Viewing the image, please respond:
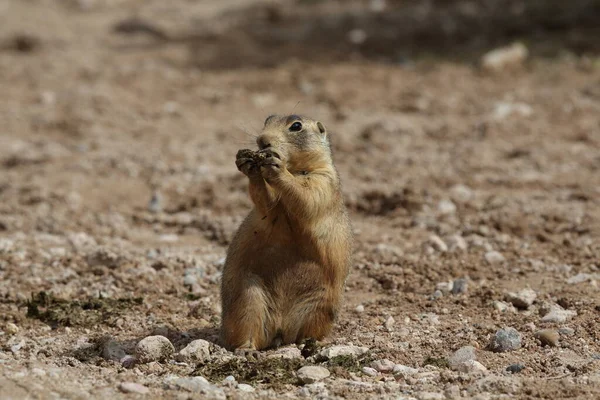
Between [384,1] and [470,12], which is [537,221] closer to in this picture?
[470,12]

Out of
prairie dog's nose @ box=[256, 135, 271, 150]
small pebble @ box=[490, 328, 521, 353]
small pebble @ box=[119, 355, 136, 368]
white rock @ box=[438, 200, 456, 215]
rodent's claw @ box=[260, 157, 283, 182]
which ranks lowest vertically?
small pebble @ box=[119, 355, 136, 368]

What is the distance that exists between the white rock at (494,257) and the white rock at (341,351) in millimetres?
1848

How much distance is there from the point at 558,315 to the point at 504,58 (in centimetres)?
687

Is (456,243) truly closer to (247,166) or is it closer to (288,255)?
(288,255)

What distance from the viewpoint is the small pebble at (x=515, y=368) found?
14.6 feet

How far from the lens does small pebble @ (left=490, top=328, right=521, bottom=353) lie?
15.6 ft

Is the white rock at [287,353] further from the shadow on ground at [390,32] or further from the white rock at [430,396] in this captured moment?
the shadow on ground at [390,32]

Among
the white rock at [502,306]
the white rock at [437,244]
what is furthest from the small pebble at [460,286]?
the white rock at [437,244]

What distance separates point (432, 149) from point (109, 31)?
705 centimetres

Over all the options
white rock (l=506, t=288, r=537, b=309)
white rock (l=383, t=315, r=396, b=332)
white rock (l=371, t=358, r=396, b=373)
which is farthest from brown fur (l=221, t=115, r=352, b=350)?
white rock (l=506, t=288, r=537, b=309)

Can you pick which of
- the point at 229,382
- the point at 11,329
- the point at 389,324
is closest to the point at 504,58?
the point at 389,324

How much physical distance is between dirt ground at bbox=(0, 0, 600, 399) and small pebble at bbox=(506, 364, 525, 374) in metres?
0.06

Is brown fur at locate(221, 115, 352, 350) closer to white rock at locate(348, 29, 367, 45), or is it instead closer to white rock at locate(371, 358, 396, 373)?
white rock at locate(371, 358, 396, 373)

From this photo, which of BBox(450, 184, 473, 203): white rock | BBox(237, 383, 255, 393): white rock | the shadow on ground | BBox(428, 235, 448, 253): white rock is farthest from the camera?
the shadow on ground
